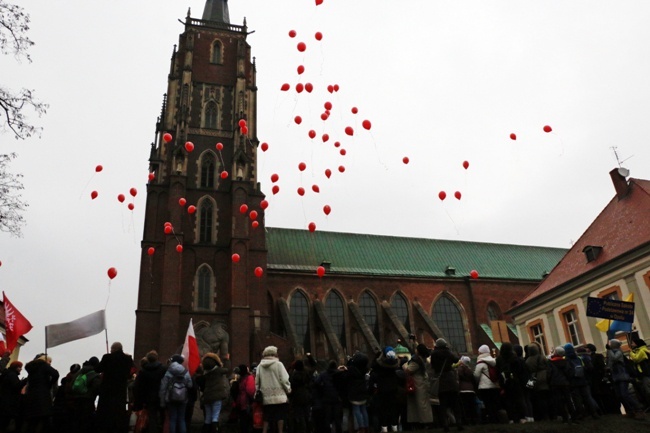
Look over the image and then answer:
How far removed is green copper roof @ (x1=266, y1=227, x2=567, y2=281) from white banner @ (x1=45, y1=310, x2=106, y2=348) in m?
22.9

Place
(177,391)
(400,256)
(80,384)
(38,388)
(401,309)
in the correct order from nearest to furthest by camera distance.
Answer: (177,391)
(38,388)
(80,384)
(401,309)
(400,256)

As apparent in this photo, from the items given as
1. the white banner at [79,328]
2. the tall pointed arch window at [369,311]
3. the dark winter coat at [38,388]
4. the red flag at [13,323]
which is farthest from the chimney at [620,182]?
the red flag at [13,323]

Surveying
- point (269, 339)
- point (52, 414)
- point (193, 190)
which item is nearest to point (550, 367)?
point (52, 414)

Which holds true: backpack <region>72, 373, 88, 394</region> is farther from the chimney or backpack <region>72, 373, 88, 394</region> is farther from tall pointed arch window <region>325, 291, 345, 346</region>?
tall pointed arch window <region>325, 291, 345, 346</region>

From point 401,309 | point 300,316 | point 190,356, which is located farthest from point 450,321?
point 190,356

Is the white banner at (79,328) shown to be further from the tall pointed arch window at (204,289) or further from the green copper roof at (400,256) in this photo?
the green copper roof at (400,256)

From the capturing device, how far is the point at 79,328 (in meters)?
11.6

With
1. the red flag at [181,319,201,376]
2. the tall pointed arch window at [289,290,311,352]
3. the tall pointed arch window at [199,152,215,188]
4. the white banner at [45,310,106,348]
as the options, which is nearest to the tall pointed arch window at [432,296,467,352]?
the tall pointed arch window at [289,290,311,352]

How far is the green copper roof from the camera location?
3759 cm

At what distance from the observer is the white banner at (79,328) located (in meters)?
11.4

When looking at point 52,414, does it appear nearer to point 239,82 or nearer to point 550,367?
point 550,367

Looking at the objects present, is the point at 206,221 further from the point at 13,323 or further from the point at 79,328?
the point at 79,328

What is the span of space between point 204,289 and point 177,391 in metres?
20.5

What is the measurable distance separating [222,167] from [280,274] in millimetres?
7911
